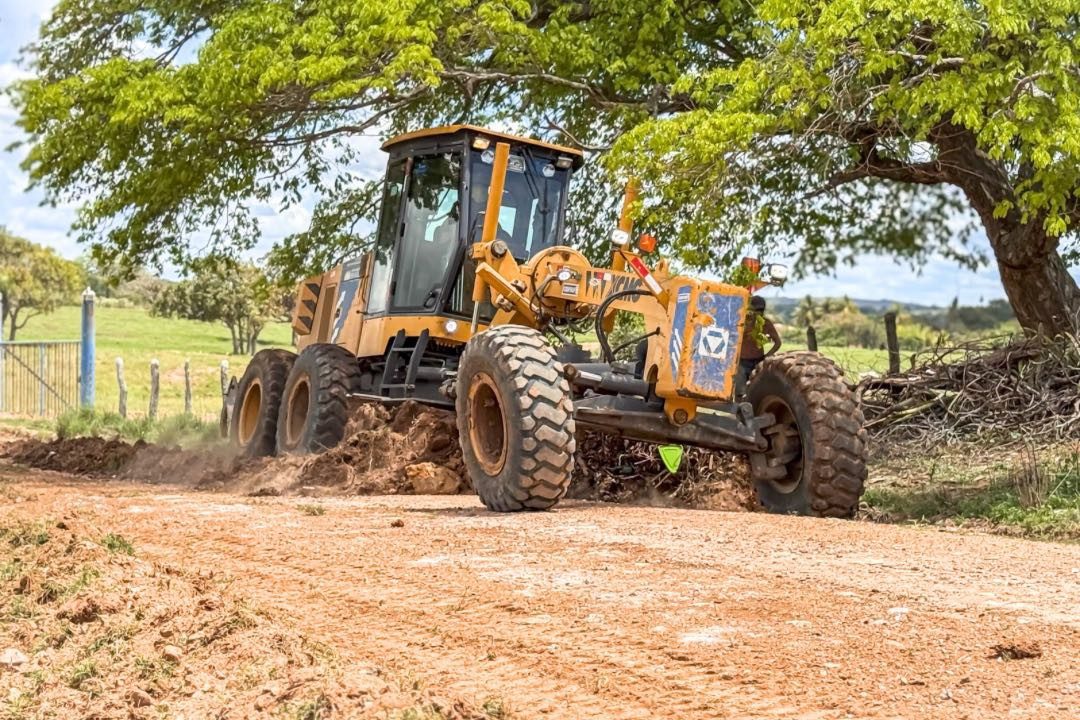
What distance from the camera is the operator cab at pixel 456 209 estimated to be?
12.5 m

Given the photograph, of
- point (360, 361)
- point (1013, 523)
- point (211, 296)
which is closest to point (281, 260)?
point (360, 361)

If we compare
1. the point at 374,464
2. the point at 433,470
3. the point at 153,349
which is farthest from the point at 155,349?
the point at 433,470

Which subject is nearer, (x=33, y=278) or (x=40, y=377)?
(x=40, y=377)

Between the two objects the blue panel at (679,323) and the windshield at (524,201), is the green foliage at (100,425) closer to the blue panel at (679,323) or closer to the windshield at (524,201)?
the windshield at (524,201)

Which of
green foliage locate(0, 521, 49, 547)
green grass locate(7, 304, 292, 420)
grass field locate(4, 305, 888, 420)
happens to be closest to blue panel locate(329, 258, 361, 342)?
green foliage locate(0, 521, 49, 547)

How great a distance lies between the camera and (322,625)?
237 inches

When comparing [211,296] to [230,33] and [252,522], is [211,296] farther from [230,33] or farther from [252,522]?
[252,522]

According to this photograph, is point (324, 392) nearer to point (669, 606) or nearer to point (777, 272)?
point (777, 272)

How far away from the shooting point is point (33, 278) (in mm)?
56750

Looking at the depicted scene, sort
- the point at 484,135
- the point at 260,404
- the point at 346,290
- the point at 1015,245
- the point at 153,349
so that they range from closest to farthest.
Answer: the point at 484,135 → the point at 346,290 → the point at 260,404 → the point at 1015,245 → the point at 153,349

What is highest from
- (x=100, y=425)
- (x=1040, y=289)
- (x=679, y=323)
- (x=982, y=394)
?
(x=1040, y=289)

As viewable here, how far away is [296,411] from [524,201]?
325 centimetres

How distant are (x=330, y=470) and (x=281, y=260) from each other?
8537mm

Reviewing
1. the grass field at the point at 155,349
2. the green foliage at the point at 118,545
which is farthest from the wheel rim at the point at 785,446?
the grass field at the point at 155,349
